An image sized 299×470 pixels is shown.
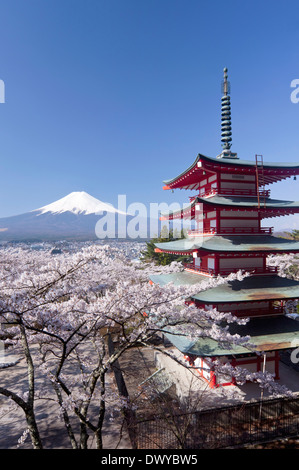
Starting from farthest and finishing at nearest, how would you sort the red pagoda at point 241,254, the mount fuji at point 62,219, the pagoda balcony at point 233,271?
the mount fuji at point 62,219, the pagoda balcony at point 233,271, the red pagoda at point 241,254

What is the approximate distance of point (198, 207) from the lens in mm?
10297

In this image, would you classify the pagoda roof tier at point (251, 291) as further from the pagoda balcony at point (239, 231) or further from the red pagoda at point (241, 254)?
the pagoda balcony at point (239, 231)

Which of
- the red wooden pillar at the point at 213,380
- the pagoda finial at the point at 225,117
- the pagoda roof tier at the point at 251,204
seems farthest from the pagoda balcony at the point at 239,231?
the red wooden pillar at the point at 213,380

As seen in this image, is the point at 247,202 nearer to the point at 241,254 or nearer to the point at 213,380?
the point at 241,254

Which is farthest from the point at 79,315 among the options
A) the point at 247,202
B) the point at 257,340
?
the point at 247,202

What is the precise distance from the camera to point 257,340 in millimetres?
8961

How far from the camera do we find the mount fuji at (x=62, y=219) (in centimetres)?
12925

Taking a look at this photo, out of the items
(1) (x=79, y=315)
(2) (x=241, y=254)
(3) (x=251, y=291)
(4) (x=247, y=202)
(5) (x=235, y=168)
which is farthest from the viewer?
(5) (x=235, y=168)

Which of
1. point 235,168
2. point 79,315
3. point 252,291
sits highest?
point 235,168

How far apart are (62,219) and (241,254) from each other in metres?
154

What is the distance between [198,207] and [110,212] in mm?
152379

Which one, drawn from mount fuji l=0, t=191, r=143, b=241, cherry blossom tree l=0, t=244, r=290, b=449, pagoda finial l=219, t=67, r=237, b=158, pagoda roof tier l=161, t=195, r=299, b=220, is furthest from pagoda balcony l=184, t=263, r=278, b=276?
mount fuji l=0, t=191, r=143, b=241

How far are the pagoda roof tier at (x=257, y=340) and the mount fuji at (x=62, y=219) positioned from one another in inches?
4609
